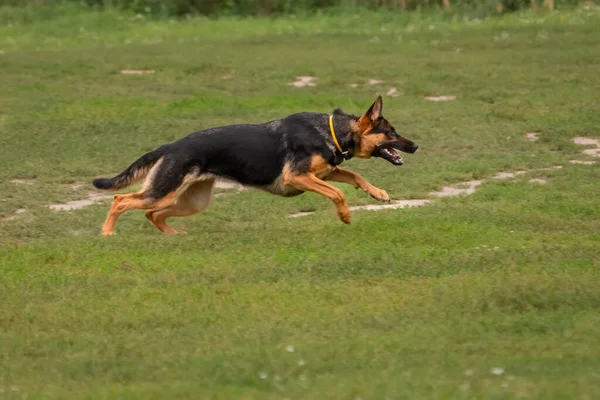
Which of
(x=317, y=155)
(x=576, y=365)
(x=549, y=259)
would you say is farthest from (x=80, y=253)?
(x=576, y=365)

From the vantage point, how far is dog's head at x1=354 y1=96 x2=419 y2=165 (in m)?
10.7

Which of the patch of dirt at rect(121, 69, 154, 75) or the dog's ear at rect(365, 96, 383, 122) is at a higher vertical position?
the dog's ear at rect(365, 96, 383, 122)

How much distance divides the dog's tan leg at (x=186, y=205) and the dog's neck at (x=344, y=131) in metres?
1.35

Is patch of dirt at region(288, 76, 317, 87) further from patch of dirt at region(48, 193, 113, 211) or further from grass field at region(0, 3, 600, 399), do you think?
patch of dirt at region(48, 193, 113, 211)

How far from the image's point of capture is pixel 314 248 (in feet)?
31.8

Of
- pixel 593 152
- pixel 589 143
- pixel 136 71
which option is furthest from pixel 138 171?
pixel 136 71

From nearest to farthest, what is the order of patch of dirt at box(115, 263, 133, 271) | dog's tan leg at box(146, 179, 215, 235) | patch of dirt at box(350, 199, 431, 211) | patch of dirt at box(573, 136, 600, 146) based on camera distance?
patch of dirt at box(115, 263, 133, 271) < dog's tan leg at box(146, 179, 215, 235) < patch of dirt at box(350, 199, 431, 211) < patch of dirt at box(573, 136, 600, 146)

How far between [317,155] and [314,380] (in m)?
4.78

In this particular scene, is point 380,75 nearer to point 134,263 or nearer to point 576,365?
point 134,263

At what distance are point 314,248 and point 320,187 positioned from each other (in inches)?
39.1

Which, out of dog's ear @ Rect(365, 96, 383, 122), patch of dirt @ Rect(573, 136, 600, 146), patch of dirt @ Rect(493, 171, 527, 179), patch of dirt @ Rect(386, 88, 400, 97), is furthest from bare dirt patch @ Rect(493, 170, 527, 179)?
patch of dirt @ Rect(386, 88, 400, 97)

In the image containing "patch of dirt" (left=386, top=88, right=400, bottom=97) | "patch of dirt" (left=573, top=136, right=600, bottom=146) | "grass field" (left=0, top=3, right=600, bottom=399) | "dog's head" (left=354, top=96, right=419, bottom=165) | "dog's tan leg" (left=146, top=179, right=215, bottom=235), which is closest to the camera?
"grass field" (left=0, top=3, right=600, bottom=399)

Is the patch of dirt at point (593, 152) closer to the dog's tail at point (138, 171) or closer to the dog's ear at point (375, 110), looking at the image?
the dog's ear at point (375, 110)

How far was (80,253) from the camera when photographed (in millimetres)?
9594
